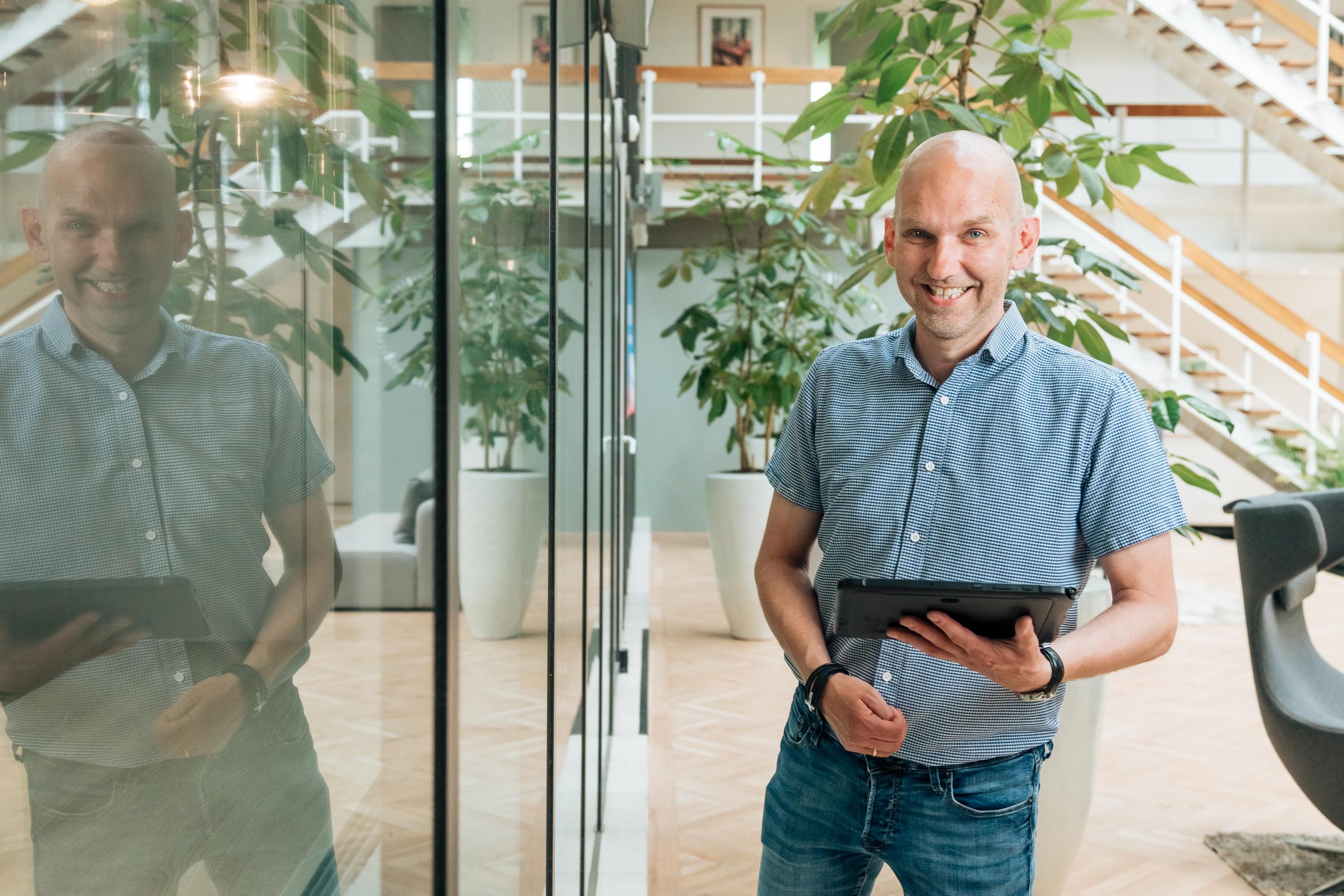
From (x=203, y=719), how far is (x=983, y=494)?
121 cm

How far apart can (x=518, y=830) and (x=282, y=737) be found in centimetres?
81

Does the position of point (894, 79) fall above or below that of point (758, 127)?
below

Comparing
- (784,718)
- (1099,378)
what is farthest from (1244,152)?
(1099,378)

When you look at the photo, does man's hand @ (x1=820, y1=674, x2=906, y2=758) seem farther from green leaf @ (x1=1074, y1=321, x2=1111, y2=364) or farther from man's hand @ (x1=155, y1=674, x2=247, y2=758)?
green leaf @ (x1=1074, y1=321, x2=1111, y2=364)

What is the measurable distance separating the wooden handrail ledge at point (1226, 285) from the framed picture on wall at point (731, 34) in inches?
213

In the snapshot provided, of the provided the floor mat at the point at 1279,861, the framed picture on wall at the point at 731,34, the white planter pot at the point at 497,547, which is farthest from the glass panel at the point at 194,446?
the framed picture on wall at the point at 731,34

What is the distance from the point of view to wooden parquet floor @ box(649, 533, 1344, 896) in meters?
3.09

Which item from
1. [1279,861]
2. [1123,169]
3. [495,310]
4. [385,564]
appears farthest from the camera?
[1279,861]

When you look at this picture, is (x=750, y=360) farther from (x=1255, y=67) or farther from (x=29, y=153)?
(x=1255, y=67)

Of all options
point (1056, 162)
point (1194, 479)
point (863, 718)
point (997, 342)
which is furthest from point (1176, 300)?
point (863, 718)

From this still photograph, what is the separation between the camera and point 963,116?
7.54 ft

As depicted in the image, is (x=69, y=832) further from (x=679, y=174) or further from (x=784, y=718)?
(x=679, y=174)

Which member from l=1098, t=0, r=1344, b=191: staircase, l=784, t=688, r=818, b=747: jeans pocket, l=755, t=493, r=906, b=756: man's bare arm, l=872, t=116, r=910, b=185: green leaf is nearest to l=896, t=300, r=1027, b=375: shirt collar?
l=755, t=493, r=906, b=756: man's bare arm

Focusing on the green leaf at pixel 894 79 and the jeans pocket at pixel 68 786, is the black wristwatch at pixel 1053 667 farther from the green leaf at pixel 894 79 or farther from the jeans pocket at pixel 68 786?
the green leaf at pixel 894 79
